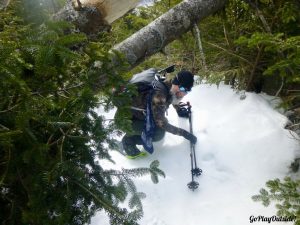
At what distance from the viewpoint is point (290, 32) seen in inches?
209

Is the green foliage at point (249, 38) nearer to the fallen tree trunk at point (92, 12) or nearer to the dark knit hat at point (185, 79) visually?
the dark knit hat at point (185, 79)

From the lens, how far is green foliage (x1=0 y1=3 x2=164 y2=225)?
78.6 inches

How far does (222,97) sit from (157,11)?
2685 millimetres

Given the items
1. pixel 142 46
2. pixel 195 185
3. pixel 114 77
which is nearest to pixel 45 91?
pixel 114 77

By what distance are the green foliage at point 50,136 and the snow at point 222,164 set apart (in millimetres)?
1950

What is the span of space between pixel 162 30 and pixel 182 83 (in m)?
0.90

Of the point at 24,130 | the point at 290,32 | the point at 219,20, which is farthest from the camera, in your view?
the point at 219,20

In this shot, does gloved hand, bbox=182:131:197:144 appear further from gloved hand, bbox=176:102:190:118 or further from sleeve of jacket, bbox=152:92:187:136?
gloved hand, bbox=176:102:190:118

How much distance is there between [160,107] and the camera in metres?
4.90

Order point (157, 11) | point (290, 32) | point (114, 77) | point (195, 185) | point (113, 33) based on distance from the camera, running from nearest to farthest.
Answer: point (114, 77)
point (195, 185)
point (290, 32)
point (157, 11)
point (113, 33)

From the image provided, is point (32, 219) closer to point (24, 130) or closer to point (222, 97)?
point (24, 130)

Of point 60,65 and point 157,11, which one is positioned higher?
point 60,65

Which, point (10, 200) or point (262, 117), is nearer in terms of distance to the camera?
point (10, 200)

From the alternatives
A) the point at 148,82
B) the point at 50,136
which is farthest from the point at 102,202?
the point at 148,82
